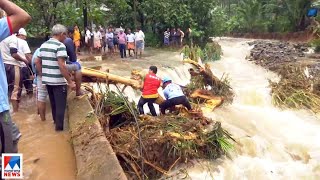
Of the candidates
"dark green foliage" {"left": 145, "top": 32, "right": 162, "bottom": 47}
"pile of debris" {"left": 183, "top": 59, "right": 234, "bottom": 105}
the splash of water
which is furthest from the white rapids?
"dark green foliage" {"left": 145, "top": 32, "right": 162, "bottom": 47}

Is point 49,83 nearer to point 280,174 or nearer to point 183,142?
point 183,142

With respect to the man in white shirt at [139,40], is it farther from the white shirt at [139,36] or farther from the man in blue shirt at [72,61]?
the man in blue shirt at [72,61]

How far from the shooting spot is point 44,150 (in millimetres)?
5680

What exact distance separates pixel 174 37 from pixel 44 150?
18.0 metres

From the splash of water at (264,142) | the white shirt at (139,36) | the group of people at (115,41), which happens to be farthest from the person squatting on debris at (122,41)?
the splash of water at (264,142)

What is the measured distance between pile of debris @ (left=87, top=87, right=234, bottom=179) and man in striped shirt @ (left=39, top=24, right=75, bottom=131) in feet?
2.93

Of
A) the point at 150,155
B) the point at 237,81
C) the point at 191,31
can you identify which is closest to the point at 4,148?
the point at 150,155

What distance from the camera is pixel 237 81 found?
16.5 metres

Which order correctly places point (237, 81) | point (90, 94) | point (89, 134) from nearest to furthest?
point (89, 134) < point (90, 94) < point (237, 81)

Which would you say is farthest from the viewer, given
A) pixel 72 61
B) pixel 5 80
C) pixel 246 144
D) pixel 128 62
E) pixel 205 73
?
pixel 128 62

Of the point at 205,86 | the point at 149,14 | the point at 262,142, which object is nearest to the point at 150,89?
the point at 262,142

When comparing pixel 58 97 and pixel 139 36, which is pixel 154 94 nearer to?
pixel 58 97

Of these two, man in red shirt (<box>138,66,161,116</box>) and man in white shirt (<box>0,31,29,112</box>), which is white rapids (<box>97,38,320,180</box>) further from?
man in white shirt (<box>0,31,29,112</box>)

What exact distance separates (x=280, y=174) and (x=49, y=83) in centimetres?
464
